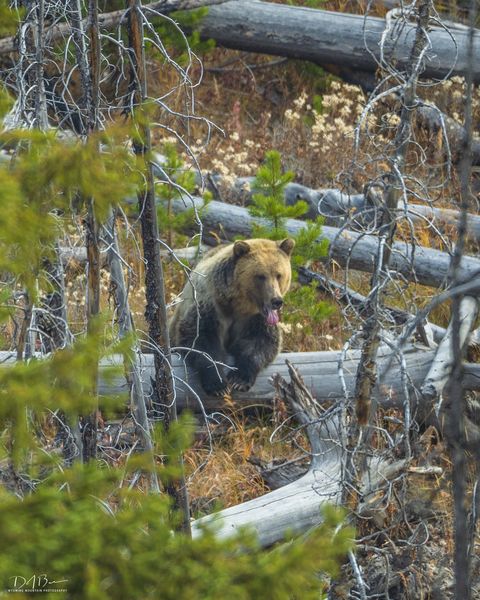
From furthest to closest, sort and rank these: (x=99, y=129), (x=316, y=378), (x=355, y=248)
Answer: (x=355, y=248), (x=316, y=378), (x=99, y=129)

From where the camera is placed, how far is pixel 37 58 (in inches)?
174

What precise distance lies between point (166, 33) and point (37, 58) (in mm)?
5776

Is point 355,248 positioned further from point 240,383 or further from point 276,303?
point 240,383

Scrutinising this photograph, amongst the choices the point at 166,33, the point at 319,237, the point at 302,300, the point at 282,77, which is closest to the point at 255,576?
the point at 302,300

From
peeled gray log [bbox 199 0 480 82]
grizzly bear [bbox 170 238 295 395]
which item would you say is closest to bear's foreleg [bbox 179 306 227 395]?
grizzly bear [bbox 170 238 295 395]

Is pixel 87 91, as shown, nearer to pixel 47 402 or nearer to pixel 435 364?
pixel 47 402

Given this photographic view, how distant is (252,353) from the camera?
22.3 ft

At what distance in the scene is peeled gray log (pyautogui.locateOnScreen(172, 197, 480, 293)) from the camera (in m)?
7.90

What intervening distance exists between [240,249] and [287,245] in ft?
1.10

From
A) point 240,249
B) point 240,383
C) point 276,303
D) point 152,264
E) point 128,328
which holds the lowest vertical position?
point 240,383

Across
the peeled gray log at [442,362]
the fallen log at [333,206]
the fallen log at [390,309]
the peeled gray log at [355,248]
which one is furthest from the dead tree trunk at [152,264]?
the fallen log at [333,206]

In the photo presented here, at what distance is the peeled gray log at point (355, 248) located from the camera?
790 cm

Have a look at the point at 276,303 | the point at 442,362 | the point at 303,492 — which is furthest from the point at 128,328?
the point at 442,362

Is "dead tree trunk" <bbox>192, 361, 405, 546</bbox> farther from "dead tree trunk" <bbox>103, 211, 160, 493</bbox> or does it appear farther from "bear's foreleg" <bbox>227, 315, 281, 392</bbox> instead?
"bear's foreleg" <bbox>227, 315, 281, 392</bbox>
